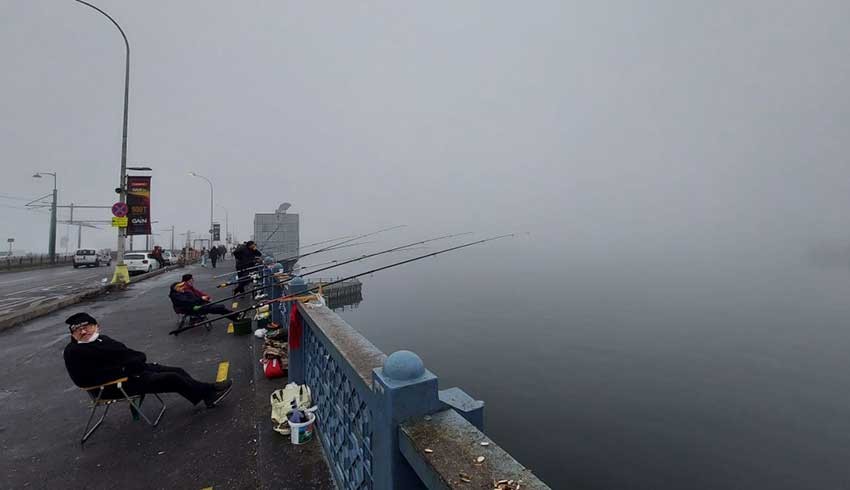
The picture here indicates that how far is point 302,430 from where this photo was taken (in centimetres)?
346

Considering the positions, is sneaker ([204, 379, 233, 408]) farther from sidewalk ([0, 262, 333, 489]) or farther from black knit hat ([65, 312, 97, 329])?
black knit hat ([65, 312, 97, 329])

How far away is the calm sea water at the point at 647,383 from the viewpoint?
110ft

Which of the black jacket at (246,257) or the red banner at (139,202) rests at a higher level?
the red banner at (139,202)

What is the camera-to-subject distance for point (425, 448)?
1.42 meters

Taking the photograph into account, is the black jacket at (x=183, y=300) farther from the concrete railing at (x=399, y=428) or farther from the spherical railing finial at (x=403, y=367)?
the spherical railing finial at (x=403, y=367)

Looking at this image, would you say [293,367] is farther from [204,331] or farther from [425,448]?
[204,331]

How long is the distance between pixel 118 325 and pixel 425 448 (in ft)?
32.1

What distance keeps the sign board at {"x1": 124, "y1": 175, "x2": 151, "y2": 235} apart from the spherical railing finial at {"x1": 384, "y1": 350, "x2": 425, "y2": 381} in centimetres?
1708

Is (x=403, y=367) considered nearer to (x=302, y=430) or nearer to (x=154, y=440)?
(x=302, y=430)

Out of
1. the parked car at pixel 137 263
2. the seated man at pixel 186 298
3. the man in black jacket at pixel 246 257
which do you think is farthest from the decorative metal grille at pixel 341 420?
the parked car at pixel 137 263

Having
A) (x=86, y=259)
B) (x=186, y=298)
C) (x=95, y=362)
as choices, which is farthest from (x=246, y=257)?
(x=86, y=259)

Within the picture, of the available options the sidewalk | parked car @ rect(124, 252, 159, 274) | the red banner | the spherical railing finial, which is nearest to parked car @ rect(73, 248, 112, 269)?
parked car @ rect(124, 252, 159, 274)

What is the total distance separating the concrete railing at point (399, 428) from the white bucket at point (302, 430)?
0.56 m

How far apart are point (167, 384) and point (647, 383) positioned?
5851 centimetres
